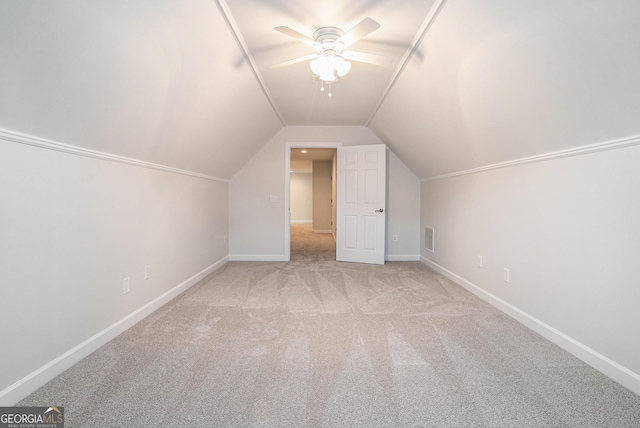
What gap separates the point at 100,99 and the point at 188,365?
1.78 metres

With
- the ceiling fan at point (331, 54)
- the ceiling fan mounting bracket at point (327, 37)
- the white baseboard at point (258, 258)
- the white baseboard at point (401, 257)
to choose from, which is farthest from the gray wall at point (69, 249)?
the white baseboard at point (401, 257)

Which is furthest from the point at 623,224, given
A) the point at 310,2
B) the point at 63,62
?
the point at 63,62

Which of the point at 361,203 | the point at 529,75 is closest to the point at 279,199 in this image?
the point at 361,203

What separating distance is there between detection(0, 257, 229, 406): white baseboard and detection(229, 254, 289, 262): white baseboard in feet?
7.35

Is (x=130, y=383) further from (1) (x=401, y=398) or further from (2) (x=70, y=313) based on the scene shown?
(1) (x=401, y=398)

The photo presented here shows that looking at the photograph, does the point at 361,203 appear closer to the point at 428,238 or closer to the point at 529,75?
the point at 428,238

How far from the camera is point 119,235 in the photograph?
260 centimetres

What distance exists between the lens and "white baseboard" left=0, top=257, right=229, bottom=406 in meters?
1.68

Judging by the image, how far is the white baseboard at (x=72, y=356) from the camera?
1682mm

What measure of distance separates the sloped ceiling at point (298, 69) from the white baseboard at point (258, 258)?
7.82 ft

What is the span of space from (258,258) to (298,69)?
3447 millimetres

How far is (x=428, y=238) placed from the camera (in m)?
5.32

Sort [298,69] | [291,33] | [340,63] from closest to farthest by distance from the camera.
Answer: [291,33], [340,63], [298,69]

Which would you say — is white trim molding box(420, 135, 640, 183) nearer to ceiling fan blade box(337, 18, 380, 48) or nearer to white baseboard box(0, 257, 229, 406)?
ceiling fan blade box(337, 18, 380, 48)
